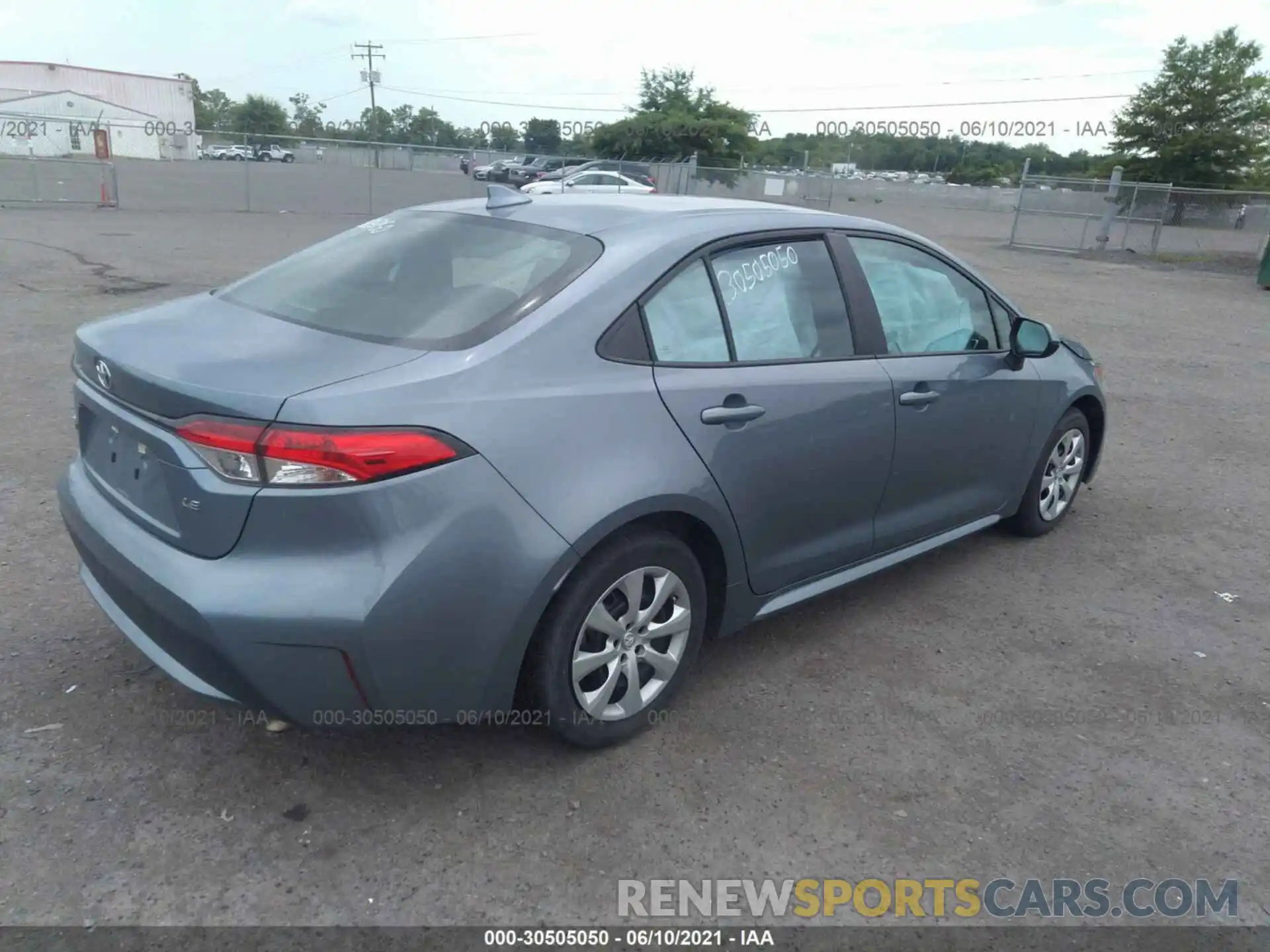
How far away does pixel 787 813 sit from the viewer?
9.43 feet

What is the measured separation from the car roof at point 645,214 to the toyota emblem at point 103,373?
1.32 meters

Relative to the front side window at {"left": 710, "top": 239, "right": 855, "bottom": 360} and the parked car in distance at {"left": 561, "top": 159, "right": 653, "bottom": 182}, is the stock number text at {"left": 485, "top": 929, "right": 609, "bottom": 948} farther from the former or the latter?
the parked car in distance at {"left": 561, "top": 159, "right": 653, "bottom": 182}

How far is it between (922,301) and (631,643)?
203cm

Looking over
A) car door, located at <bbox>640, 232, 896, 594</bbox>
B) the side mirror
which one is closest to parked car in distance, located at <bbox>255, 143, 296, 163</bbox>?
the side mirror

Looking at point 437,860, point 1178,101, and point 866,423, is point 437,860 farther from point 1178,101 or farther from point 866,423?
point 1178,101

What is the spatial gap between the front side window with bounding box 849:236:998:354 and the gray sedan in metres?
0.02

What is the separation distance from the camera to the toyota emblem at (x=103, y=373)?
2838mm

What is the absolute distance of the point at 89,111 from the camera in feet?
218

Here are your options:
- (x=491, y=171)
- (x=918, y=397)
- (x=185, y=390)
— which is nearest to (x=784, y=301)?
(x=918, y=397)

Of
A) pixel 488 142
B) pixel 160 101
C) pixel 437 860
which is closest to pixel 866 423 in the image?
pixel 437 860

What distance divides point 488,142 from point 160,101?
42884mm

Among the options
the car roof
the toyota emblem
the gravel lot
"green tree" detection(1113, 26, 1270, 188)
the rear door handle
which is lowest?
the gravel lot

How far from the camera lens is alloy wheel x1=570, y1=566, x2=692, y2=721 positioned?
293cm

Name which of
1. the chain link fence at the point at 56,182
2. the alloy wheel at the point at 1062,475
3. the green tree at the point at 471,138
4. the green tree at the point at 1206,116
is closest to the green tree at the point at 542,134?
the green tree at the point at 471,138
